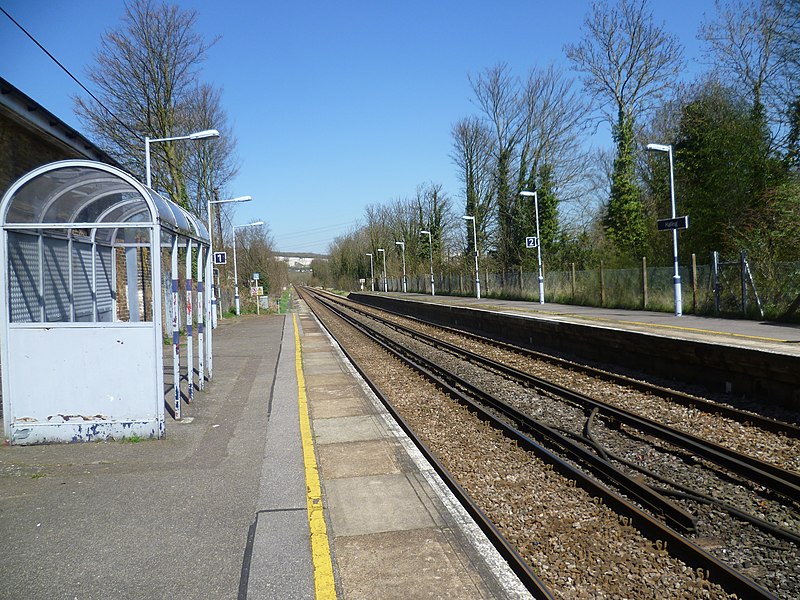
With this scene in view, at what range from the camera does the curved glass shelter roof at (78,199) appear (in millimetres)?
6953

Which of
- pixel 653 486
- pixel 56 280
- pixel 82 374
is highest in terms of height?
pixel 56 280

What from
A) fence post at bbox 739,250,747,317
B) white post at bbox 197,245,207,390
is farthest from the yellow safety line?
fence post at bbox 739,250,747,317

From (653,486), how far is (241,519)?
381 centimetres

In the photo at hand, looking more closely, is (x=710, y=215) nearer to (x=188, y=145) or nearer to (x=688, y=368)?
(x=688, y=368)

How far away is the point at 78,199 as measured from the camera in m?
8.30

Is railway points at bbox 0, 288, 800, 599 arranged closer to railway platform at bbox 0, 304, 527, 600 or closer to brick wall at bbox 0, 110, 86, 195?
railway platform at bbox 0, 304, 527, 600

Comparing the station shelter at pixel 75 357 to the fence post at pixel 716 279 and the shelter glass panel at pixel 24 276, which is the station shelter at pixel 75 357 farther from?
the fence post at pixel 716 279

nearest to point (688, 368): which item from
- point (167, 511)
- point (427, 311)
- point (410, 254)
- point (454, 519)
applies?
point (454, 519)

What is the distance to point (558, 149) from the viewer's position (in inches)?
1805

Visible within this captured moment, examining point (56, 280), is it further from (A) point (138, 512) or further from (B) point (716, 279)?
(B) point (716, 279)

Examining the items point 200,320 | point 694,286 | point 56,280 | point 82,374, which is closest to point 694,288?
point 694,286

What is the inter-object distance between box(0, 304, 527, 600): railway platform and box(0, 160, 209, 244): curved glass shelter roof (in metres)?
2.64

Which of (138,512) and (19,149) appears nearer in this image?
(138,512)

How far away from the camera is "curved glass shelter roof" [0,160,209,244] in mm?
6953
